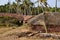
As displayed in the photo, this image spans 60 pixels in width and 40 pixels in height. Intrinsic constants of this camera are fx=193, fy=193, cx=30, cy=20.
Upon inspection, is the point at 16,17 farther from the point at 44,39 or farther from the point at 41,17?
the point at 44,39

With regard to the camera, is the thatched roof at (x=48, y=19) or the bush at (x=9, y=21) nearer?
the thatched roof at (x=48, y=19)

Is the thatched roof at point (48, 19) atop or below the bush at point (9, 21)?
atop

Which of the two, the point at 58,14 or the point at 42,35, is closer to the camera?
the point at 42,35

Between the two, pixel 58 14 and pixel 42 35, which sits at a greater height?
pixel 58 14

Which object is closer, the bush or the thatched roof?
A: the thatched roof

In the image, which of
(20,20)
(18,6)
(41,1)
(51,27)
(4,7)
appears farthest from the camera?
(4,7)

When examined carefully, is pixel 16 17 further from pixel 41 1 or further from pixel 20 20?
pixel 41 1

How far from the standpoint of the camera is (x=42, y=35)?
18016 millimetres

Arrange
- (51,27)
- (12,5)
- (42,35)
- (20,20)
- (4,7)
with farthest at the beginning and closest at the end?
1. (4,7)
2. (12,5)
3. (20,20)
4. (51,27)
5. (42,35)

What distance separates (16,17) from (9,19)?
4.35 ft

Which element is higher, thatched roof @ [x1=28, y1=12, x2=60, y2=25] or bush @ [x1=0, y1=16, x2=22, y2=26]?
thatched roof @ [x1=28, y1=12, x2=60, y2=25]

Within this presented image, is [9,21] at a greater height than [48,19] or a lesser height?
lesser

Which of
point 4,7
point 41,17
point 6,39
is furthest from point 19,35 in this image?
point 4,7

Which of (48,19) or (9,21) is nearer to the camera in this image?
(48,19)
